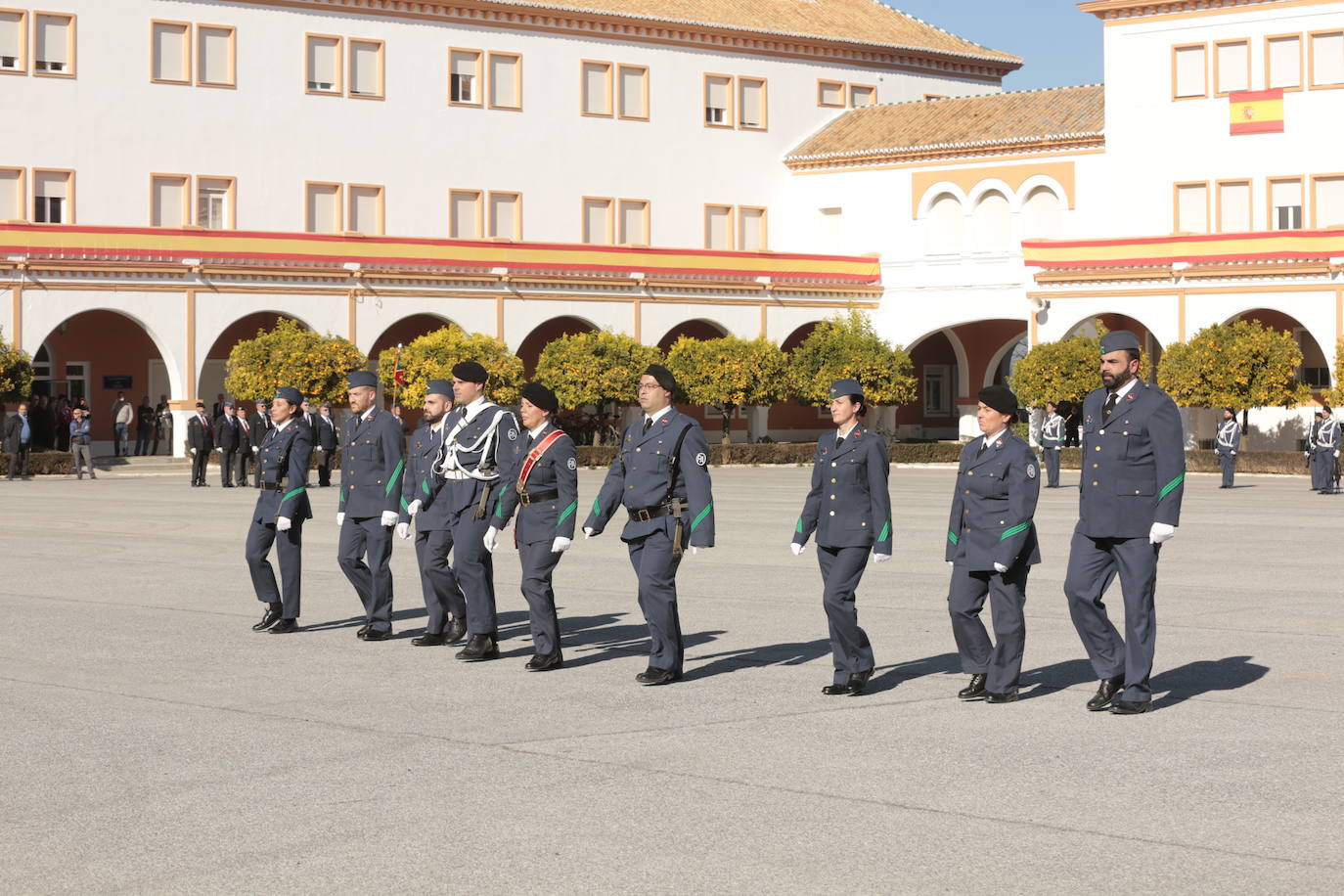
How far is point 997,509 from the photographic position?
10727 mm

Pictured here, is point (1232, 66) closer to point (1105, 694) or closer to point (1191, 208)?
point (1191, 208)

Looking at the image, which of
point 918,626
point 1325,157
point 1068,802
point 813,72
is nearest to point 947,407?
point 813,72

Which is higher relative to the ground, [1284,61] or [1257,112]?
[1284,61]

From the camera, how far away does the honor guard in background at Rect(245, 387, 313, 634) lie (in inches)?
549

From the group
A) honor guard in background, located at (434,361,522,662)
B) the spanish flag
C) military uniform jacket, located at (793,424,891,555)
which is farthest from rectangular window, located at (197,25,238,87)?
military uniform jacket, located at (793,424,891,555)

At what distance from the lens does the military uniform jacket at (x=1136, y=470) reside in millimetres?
10250

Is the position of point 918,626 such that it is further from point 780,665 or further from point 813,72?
point 813,72

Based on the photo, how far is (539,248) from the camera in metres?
52.5

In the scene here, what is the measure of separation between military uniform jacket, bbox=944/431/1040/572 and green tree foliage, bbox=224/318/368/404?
35.6 meters

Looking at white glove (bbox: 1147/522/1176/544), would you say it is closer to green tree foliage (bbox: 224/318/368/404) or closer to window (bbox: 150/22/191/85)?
→ green tree foliage (bbox: 224/318/368/404)

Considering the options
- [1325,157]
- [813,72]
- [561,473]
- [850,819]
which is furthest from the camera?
[813,72]

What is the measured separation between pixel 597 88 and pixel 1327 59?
69.1 ft

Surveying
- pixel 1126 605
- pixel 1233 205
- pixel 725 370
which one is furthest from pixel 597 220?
pixel 1126 605

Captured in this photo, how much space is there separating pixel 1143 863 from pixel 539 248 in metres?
46.4
